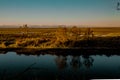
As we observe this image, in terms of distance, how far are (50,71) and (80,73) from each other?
19.1 inches

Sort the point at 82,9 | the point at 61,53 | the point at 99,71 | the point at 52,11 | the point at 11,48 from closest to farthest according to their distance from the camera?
the point at 82,9
the point at 52,11
the point at 99,71
the point at 61,53
the point at 11,48

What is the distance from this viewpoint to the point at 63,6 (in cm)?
238

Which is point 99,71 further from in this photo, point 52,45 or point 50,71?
point 52,45

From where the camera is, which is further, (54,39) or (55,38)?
(54,39)

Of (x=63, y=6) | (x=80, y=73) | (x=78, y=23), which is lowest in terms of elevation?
(x=80, y=73)

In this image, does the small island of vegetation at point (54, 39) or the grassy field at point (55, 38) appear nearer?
the grassy field at point (55, 38)

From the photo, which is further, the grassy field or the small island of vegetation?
the small island of vegetation

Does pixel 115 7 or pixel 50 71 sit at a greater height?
pixel 115 7

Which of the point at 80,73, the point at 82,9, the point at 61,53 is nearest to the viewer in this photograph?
the point at 82,9

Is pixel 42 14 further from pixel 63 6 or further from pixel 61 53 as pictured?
pixel 61 53

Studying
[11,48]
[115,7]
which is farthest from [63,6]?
[11,48]

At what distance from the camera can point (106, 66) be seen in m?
4.54

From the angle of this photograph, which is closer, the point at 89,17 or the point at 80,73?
the point at 89,17

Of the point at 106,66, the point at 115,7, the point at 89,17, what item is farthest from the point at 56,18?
the point at 106,66
